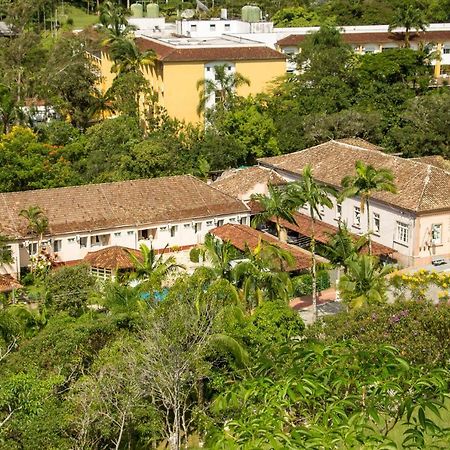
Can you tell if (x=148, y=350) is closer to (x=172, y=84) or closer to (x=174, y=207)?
(x=174, y=207)

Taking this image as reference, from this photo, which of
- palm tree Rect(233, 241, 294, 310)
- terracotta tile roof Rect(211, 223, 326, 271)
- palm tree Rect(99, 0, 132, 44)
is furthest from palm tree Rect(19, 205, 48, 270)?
palm tree Rect(99, 0, 132, 44)

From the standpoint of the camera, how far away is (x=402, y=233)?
116 ft

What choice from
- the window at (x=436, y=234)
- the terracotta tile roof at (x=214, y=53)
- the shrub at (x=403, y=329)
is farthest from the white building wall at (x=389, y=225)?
the terracotta tile roof at (x=214, y=53)

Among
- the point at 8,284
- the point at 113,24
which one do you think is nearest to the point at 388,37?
the point at 113,24

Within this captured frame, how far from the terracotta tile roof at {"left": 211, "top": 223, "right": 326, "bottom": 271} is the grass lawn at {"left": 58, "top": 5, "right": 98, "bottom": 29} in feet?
219

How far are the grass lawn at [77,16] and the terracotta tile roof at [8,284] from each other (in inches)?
2734

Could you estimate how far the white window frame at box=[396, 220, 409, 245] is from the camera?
35.0 m

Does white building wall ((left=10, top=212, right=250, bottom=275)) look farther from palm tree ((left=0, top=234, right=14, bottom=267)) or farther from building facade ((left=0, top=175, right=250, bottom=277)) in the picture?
palm tree ((left=0, top=234, right=14, bottom=267))

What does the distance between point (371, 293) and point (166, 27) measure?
50.6 m

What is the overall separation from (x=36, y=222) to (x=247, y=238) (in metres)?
8.77

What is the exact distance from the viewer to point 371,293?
83.4ft

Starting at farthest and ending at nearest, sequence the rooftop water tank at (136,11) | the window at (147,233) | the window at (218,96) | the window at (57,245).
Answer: the rooftop water tank at (136,11), the window at (218,96), the window at (147,233), the window at (57,245)

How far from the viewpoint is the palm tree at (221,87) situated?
50.5 metres

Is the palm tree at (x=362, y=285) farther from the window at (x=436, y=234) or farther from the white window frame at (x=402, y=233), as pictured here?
the window at (x=436, y=234)
